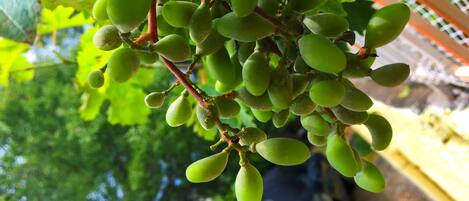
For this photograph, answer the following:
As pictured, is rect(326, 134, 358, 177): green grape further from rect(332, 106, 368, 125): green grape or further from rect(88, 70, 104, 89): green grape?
rect(88, 70, 104, 89): green grape

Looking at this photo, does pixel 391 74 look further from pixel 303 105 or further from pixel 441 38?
pixel 441 38

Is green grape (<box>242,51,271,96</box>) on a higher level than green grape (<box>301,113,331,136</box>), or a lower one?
higher

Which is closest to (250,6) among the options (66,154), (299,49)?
(299,49)

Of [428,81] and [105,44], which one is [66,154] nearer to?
[428,81]

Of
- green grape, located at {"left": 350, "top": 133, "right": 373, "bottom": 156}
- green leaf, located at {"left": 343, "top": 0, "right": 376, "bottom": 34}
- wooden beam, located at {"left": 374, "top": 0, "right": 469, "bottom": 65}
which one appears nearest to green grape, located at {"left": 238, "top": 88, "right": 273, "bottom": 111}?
green leaf, located at {"left": 343, "top": 0, "right": 376, "bottom": 34}

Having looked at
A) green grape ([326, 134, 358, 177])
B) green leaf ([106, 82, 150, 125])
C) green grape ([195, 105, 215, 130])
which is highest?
green grape ([195, 105, 215, 130])

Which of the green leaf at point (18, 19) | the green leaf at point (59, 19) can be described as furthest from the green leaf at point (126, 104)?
the green leaf at point (18, 19)
